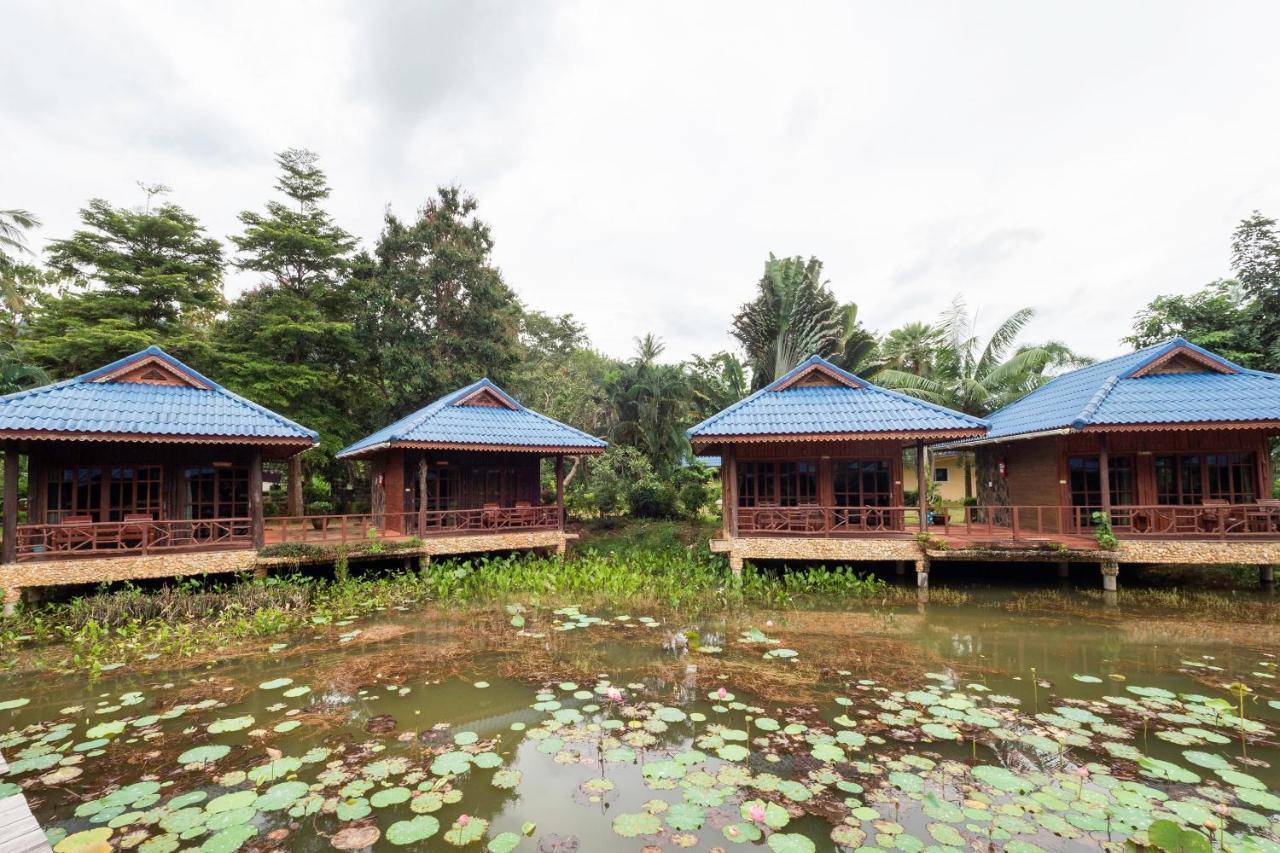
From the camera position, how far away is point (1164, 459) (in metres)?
12.8

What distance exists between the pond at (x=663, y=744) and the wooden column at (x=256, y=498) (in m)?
4.18

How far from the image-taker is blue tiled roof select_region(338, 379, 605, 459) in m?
13.3

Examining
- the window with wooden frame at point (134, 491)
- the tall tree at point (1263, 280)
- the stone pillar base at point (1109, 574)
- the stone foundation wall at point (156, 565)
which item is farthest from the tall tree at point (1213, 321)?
the window with wooden frame at point (134, 491)

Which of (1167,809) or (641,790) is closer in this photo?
(1167,809)

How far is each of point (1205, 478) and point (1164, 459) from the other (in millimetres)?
794

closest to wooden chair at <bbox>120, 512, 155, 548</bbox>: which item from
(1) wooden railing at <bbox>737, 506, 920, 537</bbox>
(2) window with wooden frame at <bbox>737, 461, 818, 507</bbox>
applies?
(1) wooden railing at <bbox>737, 506, 920, 537</bbox>

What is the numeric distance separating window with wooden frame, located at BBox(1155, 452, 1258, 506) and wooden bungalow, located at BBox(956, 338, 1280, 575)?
17 millimetres

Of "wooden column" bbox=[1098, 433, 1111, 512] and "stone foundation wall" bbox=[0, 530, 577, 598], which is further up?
"wooden column" bbox=[1098, 433, 1111, 512]

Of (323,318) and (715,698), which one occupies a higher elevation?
(323,318)

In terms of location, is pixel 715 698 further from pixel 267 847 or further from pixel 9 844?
pixel 9 844

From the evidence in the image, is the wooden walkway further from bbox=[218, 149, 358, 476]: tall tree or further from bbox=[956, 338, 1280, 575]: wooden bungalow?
bbox=[218, 149, 358, 476]: tall tree

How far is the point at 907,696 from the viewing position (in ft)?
20.4

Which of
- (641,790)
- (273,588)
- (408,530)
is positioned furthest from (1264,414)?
(273,588)

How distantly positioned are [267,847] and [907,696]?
585 cm
